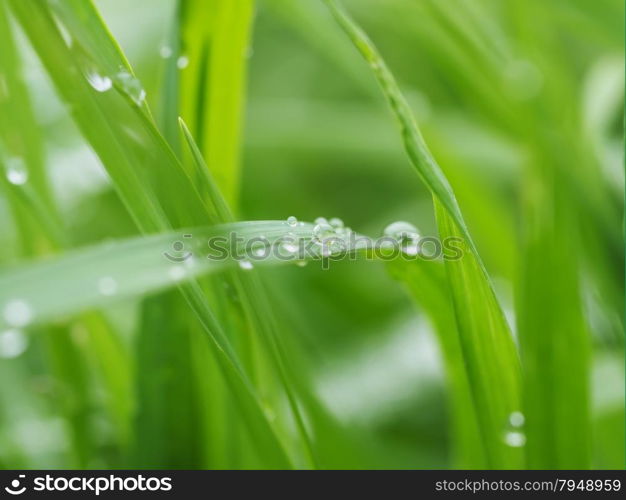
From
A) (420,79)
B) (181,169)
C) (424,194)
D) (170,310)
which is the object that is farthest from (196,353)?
(420,79)

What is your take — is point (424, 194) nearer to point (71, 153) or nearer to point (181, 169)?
point (71, 153)

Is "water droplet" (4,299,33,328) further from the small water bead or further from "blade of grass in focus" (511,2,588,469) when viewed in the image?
"blade of grass in focus" (511,2,588,469)

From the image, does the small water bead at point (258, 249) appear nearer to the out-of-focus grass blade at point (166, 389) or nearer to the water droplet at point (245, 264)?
the water droplet at point (245, 264)

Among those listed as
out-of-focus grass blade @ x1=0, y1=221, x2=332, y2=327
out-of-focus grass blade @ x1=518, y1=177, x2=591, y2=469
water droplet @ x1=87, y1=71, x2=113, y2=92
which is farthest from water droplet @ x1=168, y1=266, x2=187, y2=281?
out-of-focus grass blade @ x1=518, y1=177, x2=591, y2=469

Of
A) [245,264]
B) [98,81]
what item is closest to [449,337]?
[245,264]

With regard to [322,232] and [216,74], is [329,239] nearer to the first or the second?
[322,232]

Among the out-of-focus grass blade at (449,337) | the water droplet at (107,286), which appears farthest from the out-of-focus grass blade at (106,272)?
the out-of-focus grass blade at (449,337)
